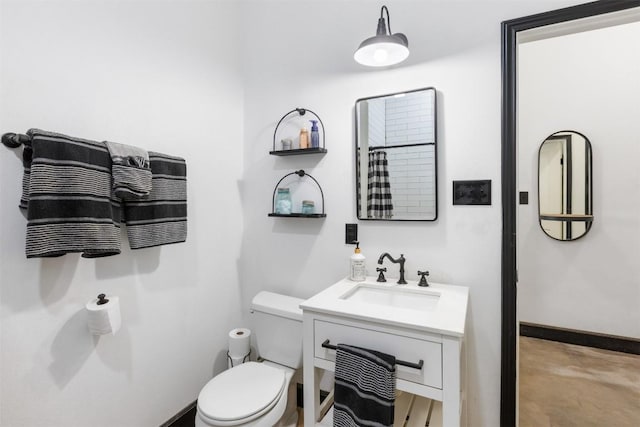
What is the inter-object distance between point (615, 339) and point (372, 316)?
2562mm

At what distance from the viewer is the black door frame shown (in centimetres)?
138

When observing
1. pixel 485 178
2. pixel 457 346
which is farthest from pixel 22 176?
pixel 485 178

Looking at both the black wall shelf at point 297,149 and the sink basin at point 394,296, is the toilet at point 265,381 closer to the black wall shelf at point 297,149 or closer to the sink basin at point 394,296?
the sink basin at point 394,296

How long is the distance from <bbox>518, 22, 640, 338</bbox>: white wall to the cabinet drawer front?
2.17 metres

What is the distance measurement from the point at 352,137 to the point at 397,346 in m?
1.10

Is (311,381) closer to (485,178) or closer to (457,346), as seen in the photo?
(457,346)

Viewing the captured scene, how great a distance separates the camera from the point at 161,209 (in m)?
1.44

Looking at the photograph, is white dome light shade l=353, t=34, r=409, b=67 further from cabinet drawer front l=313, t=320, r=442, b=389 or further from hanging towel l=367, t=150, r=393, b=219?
cabinet drawer front l=313, t=320, r=442, b=389

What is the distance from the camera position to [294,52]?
1913 mm

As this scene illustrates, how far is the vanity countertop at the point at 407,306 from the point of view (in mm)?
1069

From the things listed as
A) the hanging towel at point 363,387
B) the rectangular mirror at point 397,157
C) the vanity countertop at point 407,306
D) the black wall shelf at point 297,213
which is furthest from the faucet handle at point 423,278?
the black wall shelf at point 297,213

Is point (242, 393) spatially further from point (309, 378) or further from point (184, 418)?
point (184, 418)

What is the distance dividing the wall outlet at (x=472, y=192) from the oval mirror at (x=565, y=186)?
1.65 meters

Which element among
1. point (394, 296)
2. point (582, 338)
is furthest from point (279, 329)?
point (582, 338)
